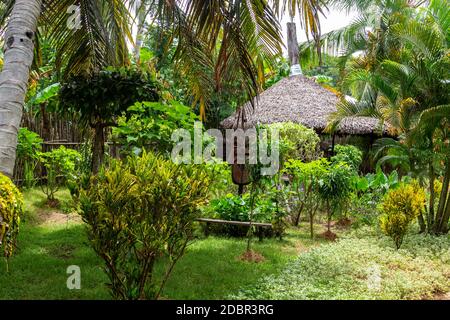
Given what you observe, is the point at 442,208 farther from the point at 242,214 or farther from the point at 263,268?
the point at 263,268

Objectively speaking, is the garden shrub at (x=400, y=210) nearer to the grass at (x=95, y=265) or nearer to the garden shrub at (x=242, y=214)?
the grass at (x=95, y=265)

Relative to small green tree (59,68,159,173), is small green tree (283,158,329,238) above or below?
below

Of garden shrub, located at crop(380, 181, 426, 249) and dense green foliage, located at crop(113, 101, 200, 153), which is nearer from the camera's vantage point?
dense green foliage, located at crop(113, 101, 200, 153)

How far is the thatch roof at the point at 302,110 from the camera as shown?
1302 centimetres

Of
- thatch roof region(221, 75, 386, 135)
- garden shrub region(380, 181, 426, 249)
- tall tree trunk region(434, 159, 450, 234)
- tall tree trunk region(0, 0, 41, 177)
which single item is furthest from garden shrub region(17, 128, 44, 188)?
tall tree trunk region(434, 159, 450, 234)

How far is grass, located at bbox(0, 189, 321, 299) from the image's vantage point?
4281 mm

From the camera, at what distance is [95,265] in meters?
5.14

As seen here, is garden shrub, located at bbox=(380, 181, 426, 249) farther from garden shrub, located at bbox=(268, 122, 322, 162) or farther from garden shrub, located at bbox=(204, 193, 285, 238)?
garden shrub, located at bbox=(268, 122, 322, 162)


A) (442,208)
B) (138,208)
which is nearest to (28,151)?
(138,208)

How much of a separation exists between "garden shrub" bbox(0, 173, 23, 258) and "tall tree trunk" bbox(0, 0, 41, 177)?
2.45 ft

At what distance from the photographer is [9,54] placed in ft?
11.8

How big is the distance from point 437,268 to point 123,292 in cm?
399
